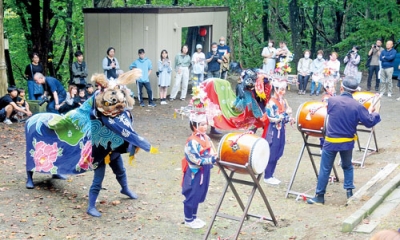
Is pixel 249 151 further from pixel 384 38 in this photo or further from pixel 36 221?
pixel 384 38

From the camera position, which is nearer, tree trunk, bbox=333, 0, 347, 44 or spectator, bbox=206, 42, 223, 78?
spectator, bbox=206, 42, 223, 78

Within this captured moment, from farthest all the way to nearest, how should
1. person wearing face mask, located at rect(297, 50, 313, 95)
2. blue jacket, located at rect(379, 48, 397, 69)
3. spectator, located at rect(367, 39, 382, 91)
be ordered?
person wearing face mask, located at rect(297, 50, 313, 95)
spectator, located at rect(367, 39, 382, 91)
blue jacket, located at rect(379, 48, 397, 69)

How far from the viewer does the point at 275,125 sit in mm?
8648

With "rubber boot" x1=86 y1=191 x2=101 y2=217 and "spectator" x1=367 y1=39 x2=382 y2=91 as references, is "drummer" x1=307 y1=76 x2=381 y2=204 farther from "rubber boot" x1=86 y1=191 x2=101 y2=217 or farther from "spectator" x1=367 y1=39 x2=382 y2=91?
"spectator" x1=367 y1=39 x2=382 y2=91

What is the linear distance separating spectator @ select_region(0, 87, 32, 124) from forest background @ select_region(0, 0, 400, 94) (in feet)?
16.3

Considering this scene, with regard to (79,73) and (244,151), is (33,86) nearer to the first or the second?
(79,73)

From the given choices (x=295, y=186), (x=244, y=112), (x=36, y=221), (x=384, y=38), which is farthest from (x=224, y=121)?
(x=384, y=38)

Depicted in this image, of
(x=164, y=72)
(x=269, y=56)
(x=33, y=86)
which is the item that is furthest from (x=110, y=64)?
(x=269, y=56)

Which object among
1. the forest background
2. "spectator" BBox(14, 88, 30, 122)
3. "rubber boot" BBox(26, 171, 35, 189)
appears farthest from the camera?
the forest background

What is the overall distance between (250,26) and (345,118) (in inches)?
710

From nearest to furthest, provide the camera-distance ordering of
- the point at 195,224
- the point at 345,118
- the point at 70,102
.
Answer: the point at 195,224
the point at 345,118
the point at 70,102

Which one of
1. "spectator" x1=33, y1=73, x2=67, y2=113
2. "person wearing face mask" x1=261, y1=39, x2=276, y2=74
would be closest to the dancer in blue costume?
"spectator" x1=33, y1=73, x2=67, y2=113

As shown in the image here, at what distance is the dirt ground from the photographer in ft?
22.3

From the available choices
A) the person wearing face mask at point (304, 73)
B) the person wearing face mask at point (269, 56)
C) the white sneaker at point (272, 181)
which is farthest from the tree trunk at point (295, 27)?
the white sneaker at point (272, 181)
